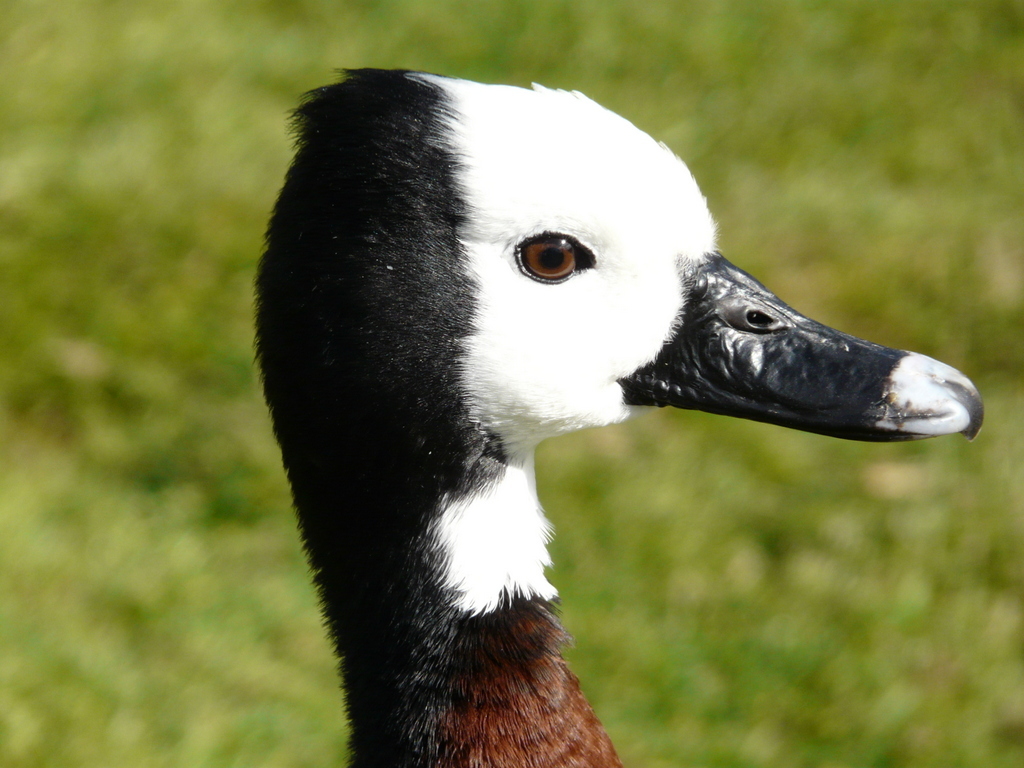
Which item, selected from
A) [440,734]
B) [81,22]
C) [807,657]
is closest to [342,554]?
[440,734]

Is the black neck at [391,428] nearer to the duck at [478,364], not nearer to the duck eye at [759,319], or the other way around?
the duck at [478,364]

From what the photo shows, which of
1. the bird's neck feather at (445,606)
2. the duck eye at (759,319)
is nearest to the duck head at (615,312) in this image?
the duck eye at (759,319)

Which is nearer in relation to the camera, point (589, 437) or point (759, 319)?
point (759, 319)

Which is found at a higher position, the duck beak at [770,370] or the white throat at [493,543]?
the duck beak at [770,370]

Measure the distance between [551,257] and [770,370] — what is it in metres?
0.36

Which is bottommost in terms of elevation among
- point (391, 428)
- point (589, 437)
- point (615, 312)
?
point (391, 428)

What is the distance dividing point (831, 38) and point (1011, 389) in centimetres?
150

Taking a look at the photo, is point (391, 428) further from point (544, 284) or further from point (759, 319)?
point (759, 319)

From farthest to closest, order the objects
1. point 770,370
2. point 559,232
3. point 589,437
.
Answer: point 589,437 < point 770,370 < point 559,232

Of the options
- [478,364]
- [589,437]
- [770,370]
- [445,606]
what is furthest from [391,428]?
[589,437]

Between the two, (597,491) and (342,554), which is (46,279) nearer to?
(597,491)

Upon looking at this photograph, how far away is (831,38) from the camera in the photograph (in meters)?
4.24

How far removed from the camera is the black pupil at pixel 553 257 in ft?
4.74

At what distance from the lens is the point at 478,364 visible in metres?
1.46
